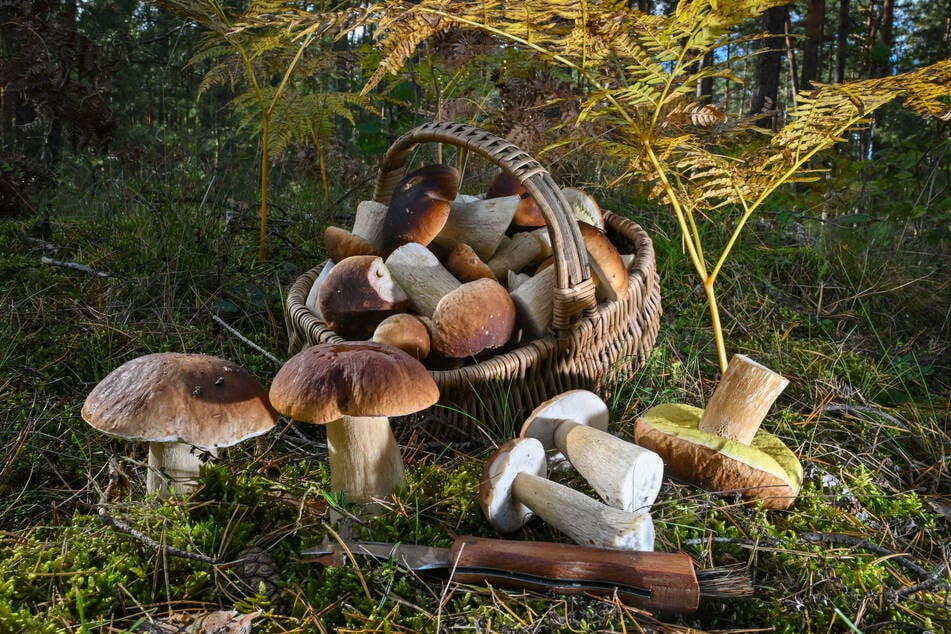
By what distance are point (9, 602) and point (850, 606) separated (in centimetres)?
180

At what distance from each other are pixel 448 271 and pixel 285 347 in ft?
2.87

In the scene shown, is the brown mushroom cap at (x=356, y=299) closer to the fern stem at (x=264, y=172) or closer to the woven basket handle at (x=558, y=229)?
the woven basket handle at (x=558, y=229)

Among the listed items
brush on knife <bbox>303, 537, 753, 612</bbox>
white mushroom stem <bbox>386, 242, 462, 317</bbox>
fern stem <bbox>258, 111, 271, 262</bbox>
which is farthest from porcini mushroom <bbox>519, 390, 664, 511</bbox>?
fern stem <bbox>258, 111, 271, 262</bbox>

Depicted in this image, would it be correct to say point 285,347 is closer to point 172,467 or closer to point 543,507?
point 172,467

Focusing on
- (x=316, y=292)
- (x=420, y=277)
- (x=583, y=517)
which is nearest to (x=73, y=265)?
(x=316, y=292)

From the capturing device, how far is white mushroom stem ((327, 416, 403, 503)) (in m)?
1.59

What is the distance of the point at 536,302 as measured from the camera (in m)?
2.14

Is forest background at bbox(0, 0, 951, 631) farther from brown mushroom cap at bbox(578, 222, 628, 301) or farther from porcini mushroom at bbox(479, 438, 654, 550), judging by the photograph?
brown mushroom cap at bbox(578, 222, 628, 301)

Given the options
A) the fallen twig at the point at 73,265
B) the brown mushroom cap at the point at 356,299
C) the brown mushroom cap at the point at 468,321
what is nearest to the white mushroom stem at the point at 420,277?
the brown mushroom cap at the point at 356,299

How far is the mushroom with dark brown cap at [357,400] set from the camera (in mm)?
1431

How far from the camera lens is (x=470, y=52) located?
3.10 m

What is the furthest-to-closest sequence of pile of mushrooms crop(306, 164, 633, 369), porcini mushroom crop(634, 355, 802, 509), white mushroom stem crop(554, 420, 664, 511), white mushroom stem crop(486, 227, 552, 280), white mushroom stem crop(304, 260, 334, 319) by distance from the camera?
1. white mushroom stem crop(486, 227, 552, 280)
2. white mushroom stem crop(304, 260, 334, 319)
3. pile of mushrooms crop(306, 164, 633, 369)
4. porcini mushroom crop(634, 355, 802, 509)
5. white mushroom stem crop(554, 420, 664, 511)

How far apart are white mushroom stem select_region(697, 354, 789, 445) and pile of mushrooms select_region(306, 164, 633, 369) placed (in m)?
0.53

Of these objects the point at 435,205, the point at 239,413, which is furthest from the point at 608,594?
the point at 435,205
